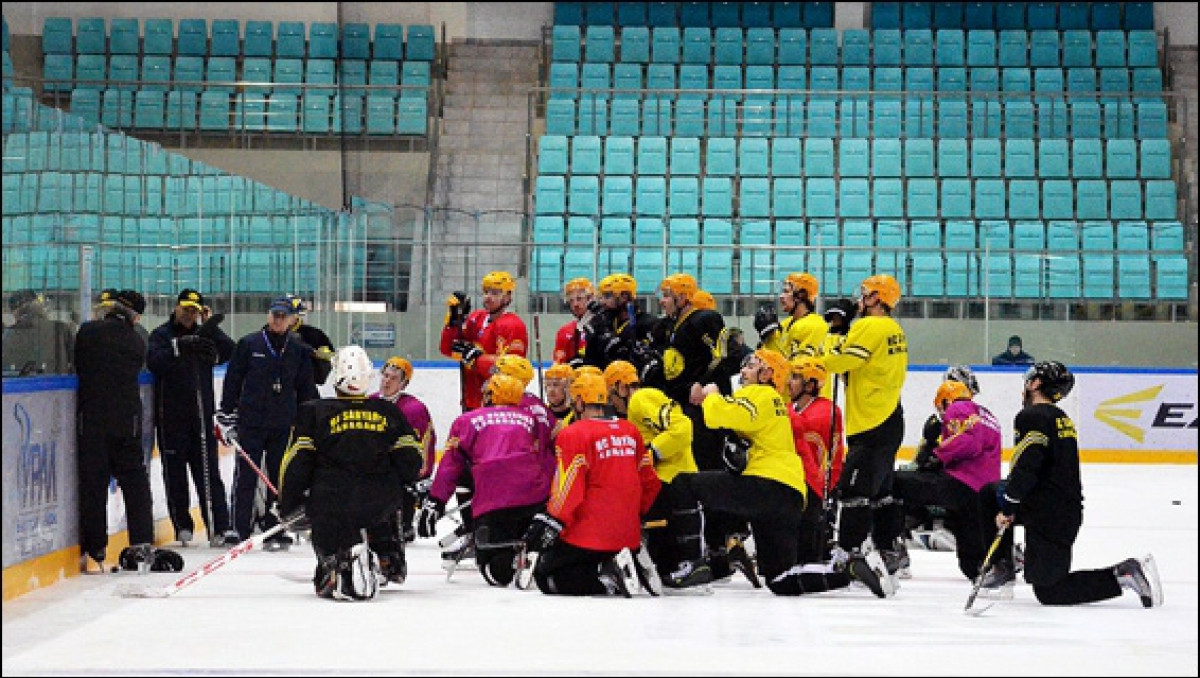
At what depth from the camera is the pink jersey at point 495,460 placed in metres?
9.17

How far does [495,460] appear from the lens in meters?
9.19

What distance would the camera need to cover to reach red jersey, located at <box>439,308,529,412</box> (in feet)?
38.5

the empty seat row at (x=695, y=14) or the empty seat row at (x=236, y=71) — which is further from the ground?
the empty seat row at (x=695, y=14)

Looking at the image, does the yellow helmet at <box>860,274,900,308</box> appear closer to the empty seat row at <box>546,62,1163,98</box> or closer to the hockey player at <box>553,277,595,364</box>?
the hockey player at <box>553,277,595,364</box>

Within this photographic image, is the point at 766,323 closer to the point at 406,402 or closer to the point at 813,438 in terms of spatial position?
the point at 813,438

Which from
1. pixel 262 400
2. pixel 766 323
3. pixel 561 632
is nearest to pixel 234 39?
pixel 262 400

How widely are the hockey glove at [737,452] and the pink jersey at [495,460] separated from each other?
1.01 metres

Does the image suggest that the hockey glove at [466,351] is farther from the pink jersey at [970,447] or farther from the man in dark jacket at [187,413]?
the pink jersey at [970,447]

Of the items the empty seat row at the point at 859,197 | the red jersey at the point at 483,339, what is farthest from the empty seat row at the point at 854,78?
the red jersey at the point at 483,339

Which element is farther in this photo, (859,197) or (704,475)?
(859,197)

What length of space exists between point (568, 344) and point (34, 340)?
11.4 ft

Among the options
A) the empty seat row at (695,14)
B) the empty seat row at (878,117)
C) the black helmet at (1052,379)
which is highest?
the empty seat row at (695,14)

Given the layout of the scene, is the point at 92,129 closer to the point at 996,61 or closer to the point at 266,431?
the point at 266,431

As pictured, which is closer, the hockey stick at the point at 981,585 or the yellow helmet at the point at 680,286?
the hockey stick at the point at 981,585
